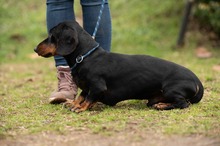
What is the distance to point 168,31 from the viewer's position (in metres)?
8.23

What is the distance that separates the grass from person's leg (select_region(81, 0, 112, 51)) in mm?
647

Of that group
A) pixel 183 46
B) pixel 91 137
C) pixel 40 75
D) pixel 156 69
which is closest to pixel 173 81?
pixel 156 69

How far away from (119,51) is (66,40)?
3.82 meters

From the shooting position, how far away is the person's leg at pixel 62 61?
4246 mm

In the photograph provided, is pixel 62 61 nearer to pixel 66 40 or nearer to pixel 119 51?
pixel 66 40

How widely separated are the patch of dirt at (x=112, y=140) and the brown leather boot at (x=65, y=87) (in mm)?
1079

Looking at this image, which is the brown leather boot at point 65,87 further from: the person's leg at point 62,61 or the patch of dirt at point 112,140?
the patch of dirt at point 112,140

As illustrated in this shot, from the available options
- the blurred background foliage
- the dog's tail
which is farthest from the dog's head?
the blurred background foliage

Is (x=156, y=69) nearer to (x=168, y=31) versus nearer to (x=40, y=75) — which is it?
(x=40, y=75)

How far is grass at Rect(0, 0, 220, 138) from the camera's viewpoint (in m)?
3.38

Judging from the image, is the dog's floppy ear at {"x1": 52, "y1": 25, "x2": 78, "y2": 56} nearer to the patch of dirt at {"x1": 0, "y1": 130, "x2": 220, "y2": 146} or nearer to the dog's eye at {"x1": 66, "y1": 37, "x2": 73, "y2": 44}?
the dog's eye at {"x1": 66, "y1": 37, "x2": 73, "y2": 44}

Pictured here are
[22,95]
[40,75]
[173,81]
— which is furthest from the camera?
[40,75]

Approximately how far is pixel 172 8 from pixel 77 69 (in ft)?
16.6

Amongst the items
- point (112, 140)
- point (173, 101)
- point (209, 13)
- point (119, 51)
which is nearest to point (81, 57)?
point (173, 101)
